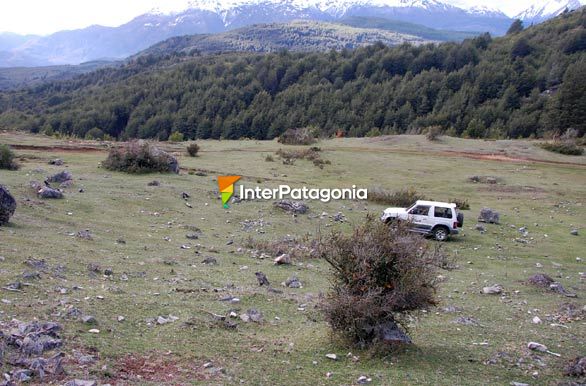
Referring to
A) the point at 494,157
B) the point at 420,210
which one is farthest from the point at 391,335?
the point at 494,157

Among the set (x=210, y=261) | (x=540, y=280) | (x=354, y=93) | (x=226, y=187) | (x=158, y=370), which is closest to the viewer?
(x=158, y=370)

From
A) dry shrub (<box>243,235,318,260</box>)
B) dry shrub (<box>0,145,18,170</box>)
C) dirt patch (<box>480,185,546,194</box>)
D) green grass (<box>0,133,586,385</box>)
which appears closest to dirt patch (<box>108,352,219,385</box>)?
green grass (<box>0,133,586,385</box>)

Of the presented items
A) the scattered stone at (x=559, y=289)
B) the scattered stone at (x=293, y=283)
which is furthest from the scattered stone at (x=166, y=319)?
the scattered stone at (x=559, y=289)

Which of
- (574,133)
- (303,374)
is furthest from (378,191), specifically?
(574,133)

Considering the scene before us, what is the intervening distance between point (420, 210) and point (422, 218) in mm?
453

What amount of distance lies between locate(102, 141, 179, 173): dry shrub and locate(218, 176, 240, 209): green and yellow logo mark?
348 centimetres

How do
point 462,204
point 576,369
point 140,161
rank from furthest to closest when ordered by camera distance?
point 140,161, point 462,204, point 576,369

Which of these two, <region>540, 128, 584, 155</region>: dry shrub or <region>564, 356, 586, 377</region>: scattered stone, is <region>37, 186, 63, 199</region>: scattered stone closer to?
<region>564, 356, 586, 377</region>: scattered stone

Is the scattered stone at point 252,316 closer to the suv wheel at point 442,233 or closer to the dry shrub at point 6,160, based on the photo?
the suv wheel at point 442,233

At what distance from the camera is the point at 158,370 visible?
8.03m

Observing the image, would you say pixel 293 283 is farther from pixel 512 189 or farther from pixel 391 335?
pixel 512 189

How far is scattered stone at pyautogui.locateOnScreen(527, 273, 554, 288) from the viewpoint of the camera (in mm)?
16625

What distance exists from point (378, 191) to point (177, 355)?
2581 cm

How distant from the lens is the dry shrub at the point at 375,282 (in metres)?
9.30
